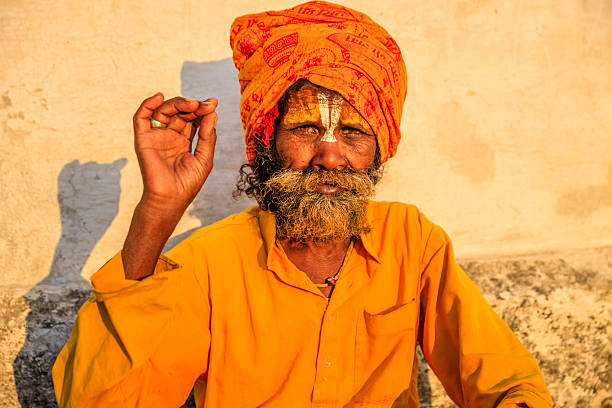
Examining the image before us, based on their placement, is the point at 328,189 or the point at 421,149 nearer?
the point at 328,189

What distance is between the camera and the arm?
146 centimetres

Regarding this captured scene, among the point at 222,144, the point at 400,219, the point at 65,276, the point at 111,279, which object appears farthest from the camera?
the point at 222,144

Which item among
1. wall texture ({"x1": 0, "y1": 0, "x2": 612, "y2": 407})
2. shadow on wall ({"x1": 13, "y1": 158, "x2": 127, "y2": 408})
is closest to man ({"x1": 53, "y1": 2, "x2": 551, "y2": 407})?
wall texture ({"x1": 0, "y1": 0, "x2": 612, "y2": 407})

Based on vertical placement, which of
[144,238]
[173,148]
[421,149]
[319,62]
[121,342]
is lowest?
[121,342]

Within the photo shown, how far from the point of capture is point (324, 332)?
5.84ft

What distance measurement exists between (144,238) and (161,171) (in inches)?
9.0

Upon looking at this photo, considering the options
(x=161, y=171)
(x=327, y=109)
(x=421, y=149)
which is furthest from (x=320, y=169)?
(x=421, y=149)

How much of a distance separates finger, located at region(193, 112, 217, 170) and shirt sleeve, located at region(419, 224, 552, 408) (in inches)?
38.7

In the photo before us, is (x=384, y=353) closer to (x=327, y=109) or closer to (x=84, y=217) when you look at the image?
(x=327, y=109)

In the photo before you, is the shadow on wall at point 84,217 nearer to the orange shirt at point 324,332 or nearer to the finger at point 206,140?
the orange shirt at point 324,332

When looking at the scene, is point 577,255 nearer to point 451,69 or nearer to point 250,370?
point 451,69

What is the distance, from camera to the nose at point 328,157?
1.87m

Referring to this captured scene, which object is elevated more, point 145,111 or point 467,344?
point 145,111

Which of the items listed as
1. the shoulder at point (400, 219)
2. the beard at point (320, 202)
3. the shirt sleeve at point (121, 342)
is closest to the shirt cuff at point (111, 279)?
the shirt sleeve at point (121, 342)
